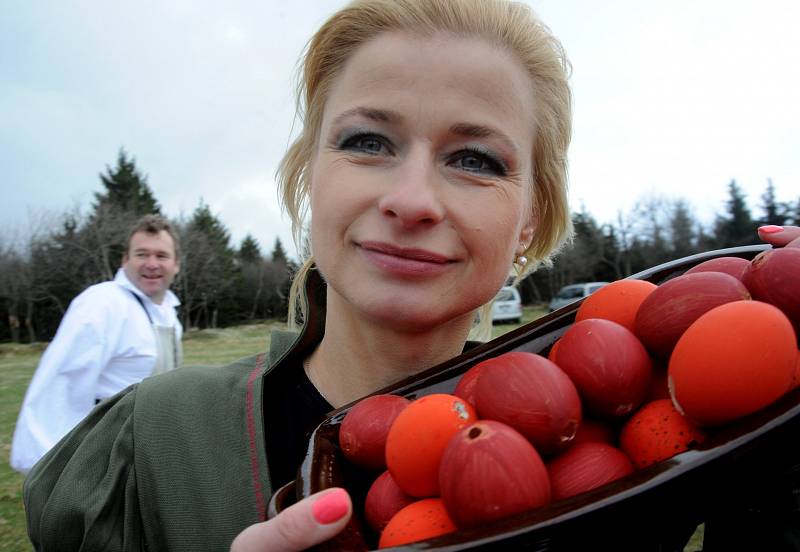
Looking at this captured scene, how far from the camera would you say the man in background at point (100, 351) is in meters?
3.62

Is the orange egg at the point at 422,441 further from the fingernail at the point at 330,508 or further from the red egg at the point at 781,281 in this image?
the red egg at the point at 781,281

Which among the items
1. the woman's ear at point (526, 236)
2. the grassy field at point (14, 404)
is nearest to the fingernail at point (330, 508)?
the woman's ear at point (526, 236)

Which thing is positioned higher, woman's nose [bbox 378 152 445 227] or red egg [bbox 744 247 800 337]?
woman's nose [bbox 378 152 445 227]

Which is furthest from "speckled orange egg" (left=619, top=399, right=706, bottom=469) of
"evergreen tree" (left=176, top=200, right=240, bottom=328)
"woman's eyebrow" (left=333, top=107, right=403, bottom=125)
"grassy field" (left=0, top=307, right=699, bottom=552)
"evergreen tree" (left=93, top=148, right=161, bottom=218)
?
"evergreen tree" (left=93, top=148, right=161, bottom=218)

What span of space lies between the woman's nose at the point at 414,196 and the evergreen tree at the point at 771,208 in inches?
1850

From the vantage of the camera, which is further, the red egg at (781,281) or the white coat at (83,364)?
the white coat at (83,364)

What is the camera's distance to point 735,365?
0.83 meters

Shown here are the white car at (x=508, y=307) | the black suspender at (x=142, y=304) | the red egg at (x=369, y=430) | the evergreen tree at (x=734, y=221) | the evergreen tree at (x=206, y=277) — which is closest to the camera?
the red egg at (x=369, y=430)

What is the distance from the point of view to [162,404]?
4.99ft

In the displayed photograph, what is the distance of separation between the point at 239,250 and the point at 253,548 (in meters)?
53.1

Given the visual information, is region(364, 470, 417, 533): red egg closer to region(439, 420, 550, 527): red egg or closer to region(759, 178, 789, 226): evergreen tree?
region(439, 420, 550, 527): red egg

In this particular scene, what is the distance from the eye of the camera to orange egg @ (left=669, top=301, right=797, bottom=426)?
812 millimetres

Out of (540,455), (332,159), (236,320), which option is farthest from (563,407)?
(236,320)

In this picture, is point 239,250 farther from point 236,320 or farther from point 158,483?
point 158,483
